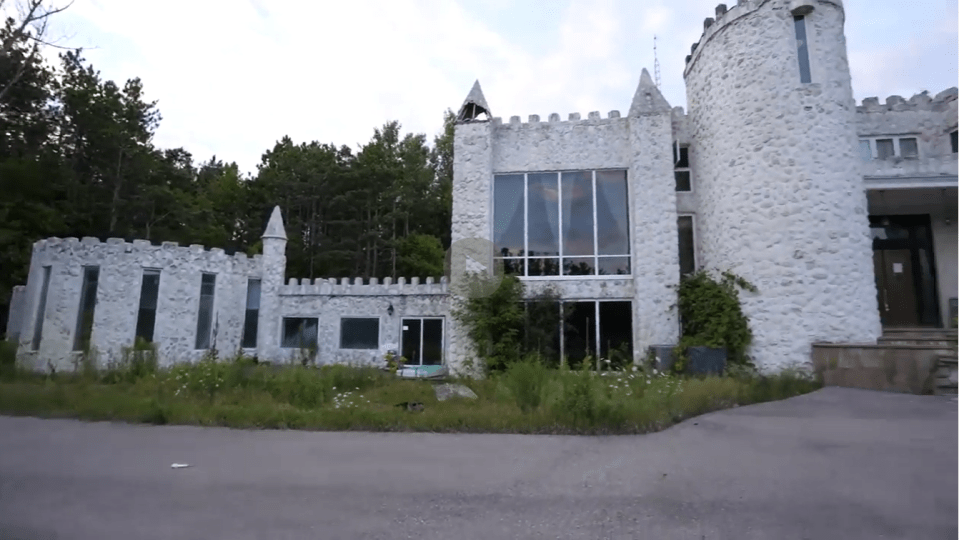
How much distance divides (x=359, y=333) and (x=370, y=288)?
151 centimetres

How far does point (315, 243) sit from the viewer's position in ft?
102

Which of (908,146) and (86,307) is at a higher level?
(908,146)

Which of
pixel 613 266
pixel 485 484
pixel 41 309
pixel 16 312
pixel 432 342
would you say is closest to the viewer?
pixel 485 484

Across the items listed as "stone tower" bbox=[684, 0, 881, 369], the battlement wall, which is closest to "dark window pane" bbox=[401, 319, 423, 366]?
the battlement wall

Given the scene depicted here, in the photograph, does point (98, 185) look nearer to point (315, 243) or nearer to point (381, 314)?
point (315, 243)

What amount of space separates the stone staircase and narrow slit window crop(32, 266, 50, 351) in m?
21.1

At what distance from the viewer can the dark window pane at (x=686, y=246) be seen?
14.0m

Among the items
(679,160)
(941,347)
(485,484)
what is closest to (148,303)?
(485,484)

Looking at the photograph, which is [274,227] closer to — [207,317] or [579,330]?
[207,317]

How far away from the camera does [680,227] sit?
1423 cm

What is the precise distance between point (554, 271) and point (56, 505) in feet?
37.6

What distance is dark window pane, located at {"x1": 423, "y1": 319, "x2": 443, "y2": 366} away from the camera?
14992mm

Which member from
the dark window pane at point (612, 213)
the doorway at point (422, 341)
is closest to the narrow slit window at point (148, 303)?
the doorway at point (422, 341)

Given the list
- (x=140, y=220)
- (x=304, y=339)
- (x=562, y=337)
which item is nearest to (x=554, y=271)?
(x=562, y=337)
